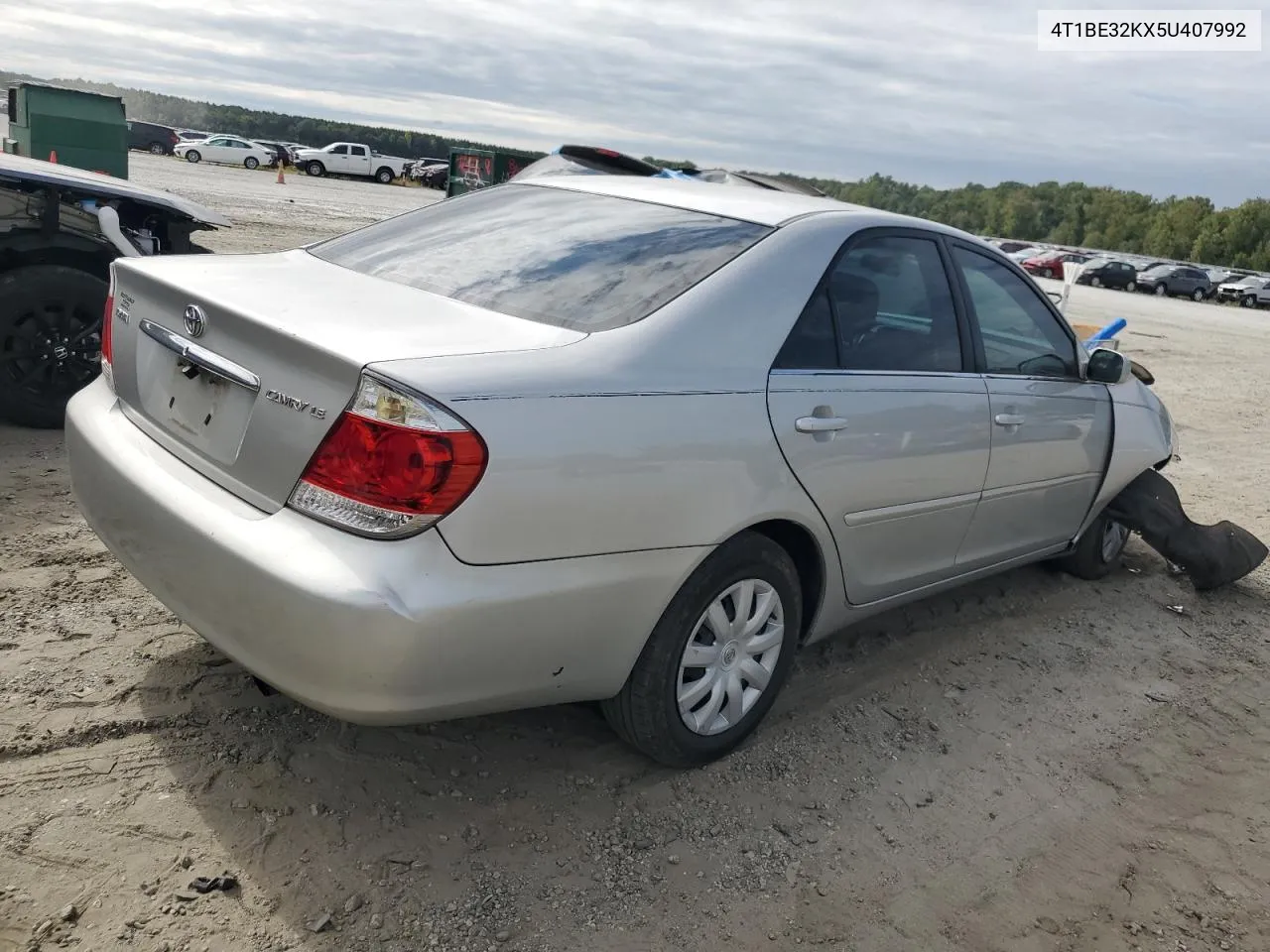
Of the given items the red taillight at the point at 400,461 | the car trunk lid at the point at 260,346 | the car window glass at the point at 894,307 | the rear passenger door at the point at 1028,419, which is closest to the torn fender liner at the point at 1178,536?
the rear passenger door at the point at 1028,419

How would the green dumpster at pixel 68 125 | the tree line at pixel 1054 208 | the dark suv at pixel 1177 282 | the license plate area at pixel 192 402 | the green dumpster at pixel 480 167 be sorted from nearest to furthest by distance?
the license plate area at pixel 192 402
the green dumpster at pixel 68 125
the green dumpster at pixel 480 167
the dark suv at pixel 1177 282
the tree line at pixel 1054 208

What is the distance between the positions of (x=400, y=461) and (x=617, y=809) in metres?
1.25

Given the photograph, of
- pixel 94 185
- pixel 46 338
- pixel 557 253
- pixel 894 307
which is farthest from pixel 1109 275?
pixel 557 253

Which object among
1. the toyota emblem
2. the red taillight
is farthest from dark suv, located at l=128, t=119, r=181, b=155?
the red taillight

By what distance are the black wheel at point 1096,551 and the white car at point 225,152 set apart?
49410 millimetres

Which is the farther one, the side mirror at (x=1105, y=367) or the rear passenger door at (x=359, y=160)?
the rear passenger door at (x=359, y=160)

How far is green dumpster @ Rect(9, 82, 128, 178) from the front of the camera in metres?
12.7

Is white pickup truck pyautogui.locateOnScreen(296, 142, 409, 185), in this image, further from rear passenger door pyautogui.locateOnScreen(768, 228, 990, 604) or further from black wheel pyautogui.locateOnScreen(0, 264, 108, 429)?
rear passenger door pyautogui.locateOnScreen(768, 228, 990, 604)

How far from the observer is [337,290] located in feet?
9.61

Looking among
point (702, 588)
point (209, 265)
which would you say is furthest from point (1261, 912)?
point (209, 265)

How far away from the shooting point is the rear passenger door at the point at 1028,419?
13.0ft

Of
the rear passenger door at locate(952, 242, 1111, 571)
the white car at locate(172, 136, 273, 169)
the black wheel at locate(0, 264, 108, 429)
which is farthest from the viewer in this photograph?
the white car at locate(172, 136, 273, 169)

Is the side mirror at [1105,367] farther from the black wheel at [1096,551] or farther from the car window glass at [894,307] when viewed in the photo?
the car window glass at [894,307]

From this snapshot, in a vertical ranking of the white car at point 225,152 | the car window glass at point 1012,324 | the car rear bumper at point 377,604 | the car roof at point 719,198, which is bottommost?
the white car at point 225,152
